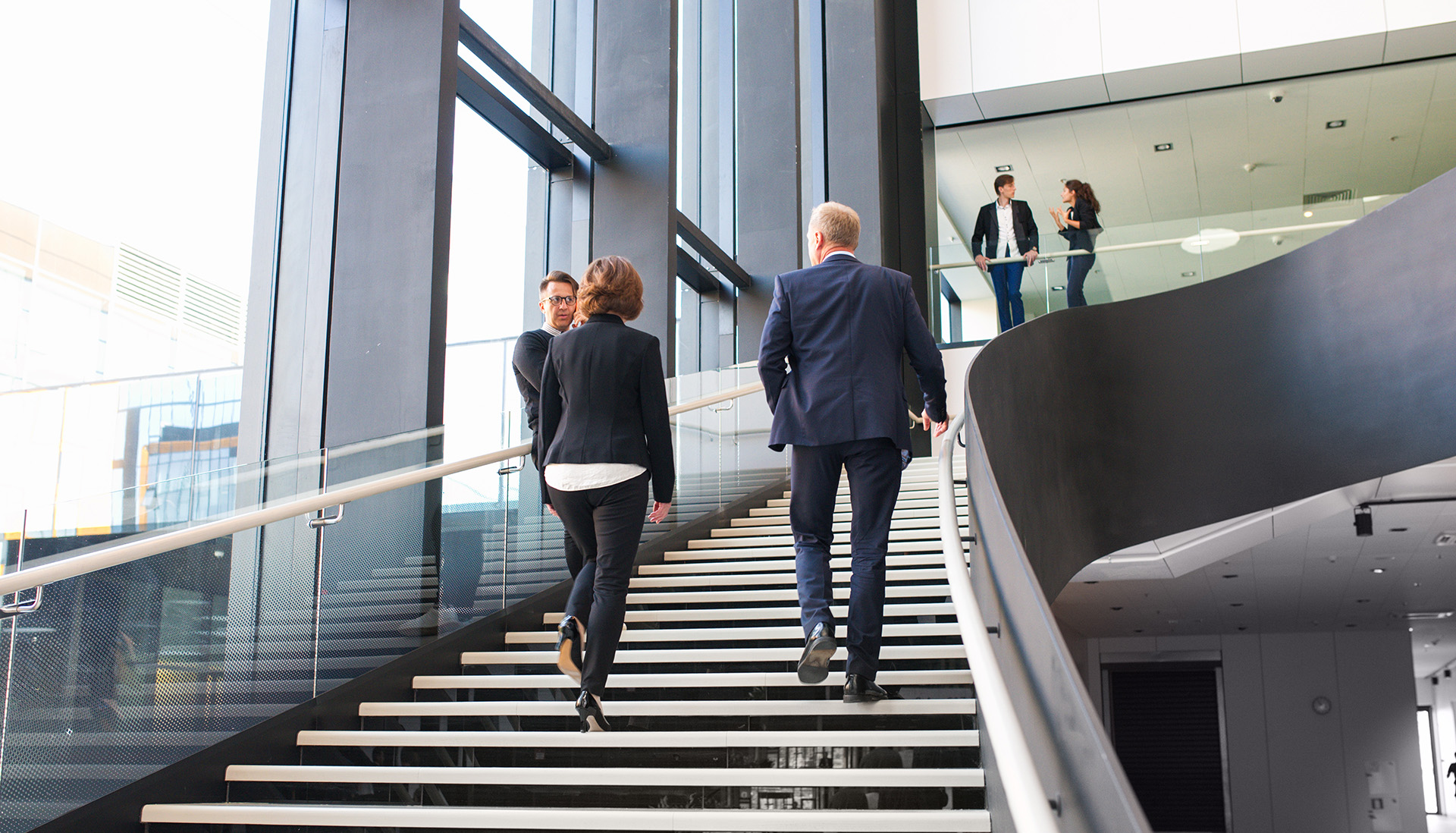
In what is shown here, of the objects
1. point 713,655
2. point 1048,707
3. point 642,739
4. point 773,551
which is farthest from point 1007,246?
point 1048,707

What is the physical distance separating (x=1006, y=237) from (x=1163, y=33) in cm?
358

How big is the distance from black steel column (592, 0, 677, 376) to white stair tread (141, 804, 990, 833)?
21.8 ft

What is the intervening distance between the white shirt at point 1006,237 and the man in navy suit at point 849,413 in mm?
8669

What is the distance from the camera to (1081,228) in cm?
1201

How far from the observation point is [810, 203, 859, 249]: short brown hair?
3.96m

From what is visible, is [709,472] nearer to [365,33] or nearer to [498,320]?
[498,320]

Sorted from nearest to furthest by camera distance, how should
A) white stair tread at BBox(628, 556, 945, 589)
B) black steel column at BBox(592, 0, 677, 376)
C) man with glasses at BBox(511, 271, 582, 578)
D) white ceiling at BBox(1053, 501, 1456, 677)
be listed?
1. man with glasses at BBox(511, 271, 582, 578)
2. white stair tread at BBox(628, 556, 945, 589)
3. black steel column at BBox(592, 0, 677, 376)
4. white ceiling at BBox(1053, 501, 1456, 677)

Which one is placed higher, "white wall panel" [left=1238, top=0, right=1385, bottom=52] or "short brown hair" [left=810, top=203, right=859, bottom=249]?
"white wall panel" [left=1238, top=0, right=1385, bottom=52]

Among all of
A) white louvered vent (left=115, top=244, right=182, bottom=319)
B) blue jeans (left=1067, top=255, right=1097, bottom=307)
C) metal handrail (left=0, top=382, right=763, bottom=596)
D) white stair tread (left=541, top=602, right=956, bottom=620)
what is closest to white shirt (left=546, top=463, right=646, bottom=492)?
metal handrail (left=0, top=382, right=763, bottom=596)

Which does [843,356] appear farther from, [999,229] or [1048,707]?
[999,229]

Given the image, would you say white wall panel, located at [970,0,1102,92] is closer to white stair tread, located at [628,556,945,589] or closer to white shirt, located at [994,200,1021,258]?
white shirt, located at [994,200,1021,258]

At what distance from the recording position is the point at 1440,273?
277 inches

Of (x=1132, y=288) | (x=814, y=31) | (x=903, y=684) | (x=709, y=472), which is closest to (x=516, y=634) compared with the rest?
(x=903, y=684)

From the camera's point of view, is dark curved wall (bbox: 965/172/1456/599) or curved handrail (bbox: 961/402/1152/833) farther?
dark curved wall (bbox: 965/172/1456/599)
